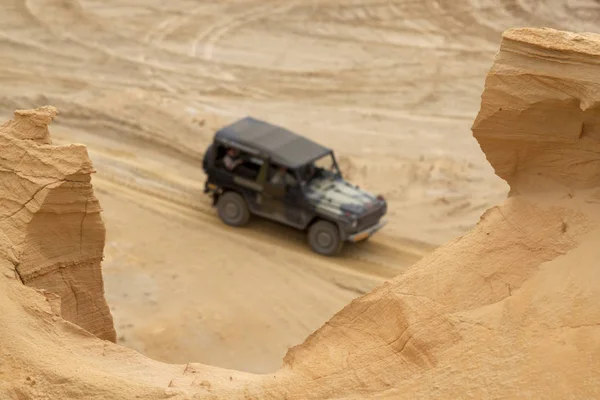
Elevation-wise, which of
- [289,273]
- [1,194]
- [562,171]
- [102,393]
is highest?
[562,171]

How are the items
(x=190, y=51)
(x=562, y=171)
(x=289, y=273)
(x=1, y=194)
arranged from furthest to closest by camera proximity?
(x=190, y=51) → (x=289, y=273) → (x=1, y=194) → (x=562, y=171)

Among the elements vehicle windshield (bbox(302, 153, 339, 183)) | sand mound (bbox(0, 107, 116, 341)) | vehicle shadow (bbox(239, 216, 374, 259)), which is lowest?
vehicle shadow (bbox(239, 216, 374, 259))

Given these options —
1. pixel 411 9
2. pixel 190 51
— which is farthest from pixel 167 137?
pixel 411 9

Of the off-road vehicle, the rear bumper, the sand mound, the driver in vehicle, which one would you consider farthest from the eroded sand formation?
the driver in vehicle

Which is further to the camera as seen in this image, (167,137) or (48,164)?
(167,137)

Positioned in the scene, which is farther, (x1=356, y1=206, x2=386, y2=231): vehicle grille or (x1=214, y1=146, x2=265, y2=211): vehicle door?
(x1=214, y1=146, x2=265, y2=211): vehicle door

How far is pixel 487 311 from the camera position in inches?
176

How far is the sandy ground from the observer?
10.5 m

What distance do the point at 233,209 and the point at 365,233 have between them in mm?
1984

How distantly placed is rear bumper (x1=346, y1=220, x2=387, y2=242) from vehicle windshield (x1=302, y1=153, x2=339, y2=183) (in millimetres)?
993

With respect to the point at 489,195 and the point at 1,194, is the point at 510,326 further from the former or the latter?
the point at 489,195

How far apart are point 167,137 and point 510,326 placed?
11.3m

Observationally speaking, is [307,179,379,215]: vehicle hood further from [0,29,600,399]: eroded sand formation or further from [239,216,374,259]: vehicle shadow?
[0,29,600,399]: eroded sand formation

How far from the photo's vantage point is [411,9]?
67.6 ft
